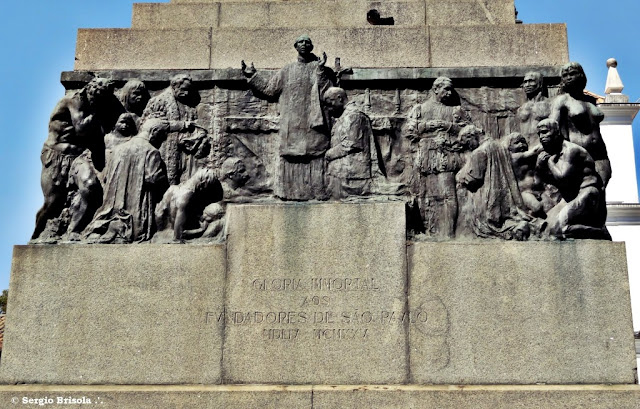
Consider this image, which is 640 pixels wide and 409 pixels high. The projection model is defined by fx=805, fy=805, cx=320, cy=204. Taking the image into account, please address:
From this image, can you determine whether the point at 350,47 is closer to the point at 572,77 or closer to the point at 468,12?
the point at 468,12

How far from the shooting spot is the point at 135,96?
39.4ft

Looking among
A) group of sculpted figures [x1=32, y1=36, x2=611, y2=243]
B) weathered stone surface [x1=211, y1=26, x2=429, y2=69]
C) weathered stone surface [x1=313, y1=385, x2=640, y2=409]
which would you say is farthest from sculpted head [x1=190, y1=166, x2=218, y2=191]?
weathered stone surface [x1=313, y1=385, x2=640, y2=409]

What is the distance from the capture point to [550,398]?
9867mm

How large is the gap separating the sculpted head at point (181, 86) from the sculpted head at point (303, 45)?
5.51 feet

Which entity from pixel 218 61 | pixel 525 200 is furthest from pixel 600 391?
pixel 218 61

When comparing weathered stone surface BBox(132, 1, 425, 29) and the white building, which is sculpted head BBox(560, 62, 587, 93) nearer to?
weathered stone surface BBox(132, 1, 425, 29)

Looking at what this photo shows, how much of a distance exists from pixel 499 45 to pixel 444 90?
52.1 inches

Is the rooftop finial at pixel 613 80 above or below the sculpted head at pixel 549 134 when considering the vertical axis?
above

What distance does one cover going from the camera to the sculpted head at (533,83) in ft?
38.7

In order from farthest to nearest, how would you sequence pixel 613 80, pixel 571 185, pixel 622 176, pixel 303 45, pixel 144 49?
pixel 613 80
pixel 622 176
pixel 144 49
pixel 303 45
pixel 571 185

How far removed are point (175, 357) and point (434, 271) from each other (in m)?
3.56

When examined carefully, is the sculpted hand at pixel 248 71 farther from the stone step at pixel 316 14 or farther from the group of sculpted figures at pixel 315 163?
the stone step at pixel 316 14

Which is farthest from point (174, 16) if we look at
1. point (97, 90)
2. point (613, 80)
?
point (613, 80)

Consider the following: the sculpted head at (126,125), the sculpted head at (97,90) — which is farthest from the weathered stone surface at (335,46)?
the sculpted head at (97,90)
